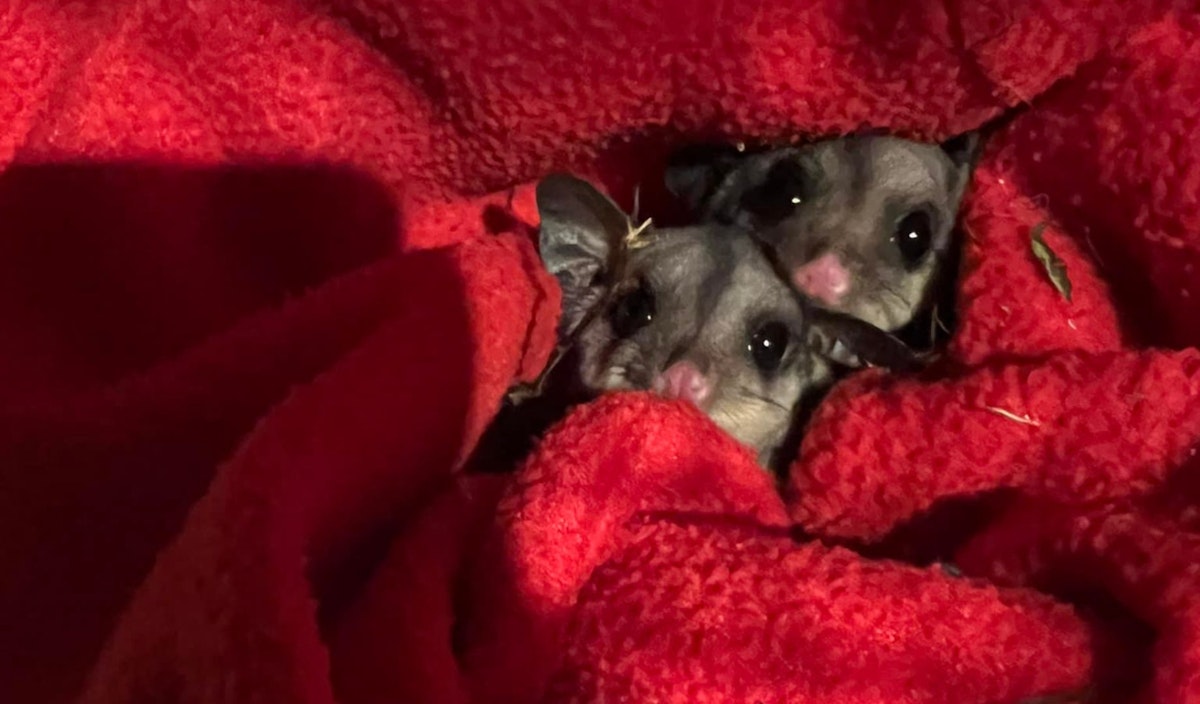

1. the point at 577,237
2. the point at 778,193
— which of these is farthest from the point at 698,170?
the point at 577,237

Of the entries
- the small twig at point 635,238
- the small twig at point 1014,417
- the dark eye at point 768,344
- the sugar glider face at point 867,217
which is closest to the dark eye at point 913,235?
the sugar glider face at point 867,217

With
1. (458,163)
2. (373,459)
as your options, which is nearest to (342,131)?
(458,163)

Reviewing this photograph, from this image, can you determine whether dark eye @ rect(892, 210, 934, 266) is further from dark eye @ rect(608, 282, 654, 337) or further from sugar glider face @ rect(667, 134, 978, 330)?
dark eye @ rect(608, 282, 654, 337)

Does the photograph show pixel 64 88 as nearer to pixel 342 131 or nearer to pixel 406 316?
pixel 342 131

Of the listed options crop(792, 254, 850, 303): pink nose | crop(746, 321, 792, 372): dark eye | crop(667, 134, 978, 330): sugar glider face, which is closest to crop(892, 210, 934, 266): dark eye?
crop(667, 134, 978, 330): sugar glider face

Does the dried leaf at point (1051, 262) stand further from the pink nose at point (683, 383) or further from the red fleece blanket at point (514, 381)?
the pink nose at point (683, 383)

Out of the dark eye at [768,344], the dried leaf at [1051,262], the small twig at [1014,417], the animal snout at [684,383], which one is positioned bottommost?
the animal snout at [684,383]
